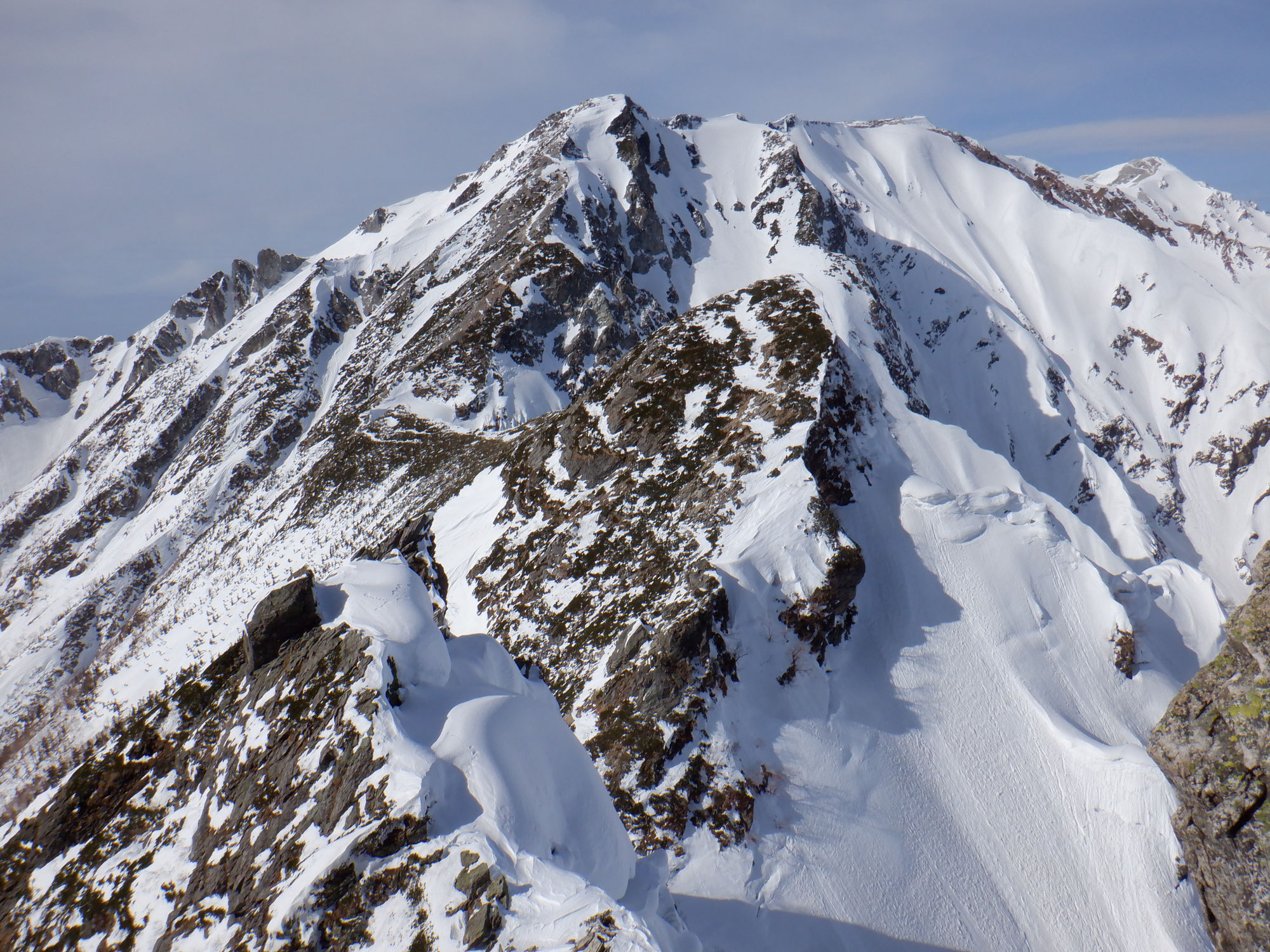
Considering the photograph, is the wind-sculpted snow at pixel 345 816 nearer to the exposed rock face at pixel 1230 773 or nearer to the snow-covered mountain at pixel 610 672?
the snow-covered mountain at pixel 610 672

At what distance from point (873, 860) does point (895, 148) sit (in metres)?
144

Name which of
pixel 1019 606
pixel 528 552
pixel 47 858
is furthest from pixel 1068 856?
pixel 47 858

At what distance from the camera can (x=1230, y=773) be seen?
8570 mm

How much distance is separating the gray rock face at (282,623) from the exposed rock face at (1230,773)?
15.1 m

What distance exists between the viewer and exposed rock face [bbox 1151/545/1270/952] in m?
8.35

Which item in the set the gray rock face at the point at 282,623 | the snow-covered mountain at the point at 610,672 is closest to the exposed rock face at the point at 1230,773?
the snow-covered mountain at the point at 610,672

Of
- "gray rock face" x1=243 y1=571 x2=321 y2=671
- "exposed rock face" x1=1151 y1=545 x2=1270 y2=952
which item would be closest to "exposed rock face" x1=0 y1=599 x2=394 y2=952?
"gray rock face" x1=243 y1=571 x2=321 y2=671

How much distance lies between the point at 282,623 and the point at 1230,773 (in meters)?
16.0

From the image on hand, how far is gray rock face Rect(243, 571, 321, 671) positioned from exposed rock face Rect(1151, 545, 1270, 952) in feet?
49.5

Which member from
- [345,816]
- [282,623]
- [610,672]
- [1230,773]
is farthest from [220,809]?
[1230,773]

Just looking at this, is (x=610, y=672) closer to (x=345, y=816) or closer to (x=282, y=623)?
(x=282, y=623)

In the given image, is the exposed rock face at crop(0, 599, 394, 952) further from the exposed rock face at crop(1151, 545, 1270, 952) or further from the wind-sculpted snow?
the exposed rock face at crop(1151, 545, 1270, 952)

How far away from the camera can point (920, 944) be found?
14820 mm

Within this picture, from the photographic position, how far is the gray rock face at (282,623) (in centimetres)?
1312
